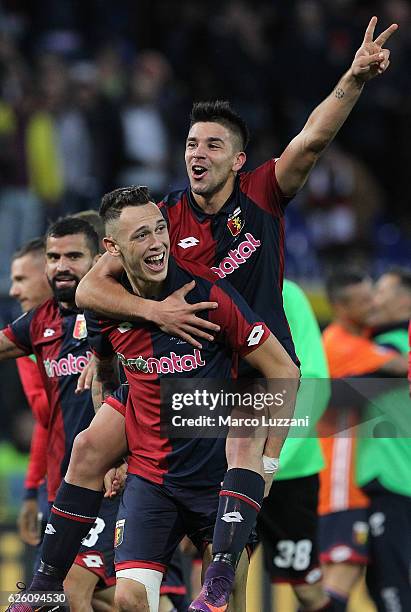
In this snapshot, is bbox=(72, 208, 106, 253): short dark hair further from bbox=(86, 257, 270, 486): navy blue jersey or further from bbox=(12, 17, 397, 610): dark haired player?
bbox=(86, 257, 270, 486): navy blue jersey

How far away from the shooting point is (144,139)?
12.8 metres

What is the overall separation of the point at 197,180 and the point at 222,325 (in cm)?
89

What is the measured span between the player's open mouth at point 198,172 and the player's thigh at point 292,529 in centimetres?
214

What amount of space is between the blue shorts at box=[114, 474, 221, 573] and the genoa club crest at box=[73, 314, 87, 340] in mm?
1021

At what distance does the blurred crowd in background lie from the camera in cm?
1212

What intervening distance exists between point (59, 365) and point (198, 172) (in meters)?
1.26

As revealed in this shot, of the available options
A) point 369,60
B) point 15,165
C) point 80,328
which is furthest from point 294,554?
point 15,165

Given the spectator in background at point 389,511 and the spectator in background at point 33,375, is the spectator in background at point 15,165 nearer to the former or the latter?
the spectator in background at point 33,375

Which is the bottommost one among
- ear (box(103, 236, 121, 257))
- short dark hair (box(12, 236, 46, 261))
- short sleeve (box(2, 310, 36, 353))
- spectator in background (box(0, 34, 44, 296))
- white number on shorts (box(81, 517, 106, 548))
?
white number on shorts (box(81, 517, 106, 548))

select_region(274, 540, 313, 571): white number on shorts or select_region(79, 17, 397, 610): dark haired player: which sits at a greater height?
select_region(79, 17, 397, 610): dark haired player

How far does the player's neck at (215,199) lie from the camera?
601cm

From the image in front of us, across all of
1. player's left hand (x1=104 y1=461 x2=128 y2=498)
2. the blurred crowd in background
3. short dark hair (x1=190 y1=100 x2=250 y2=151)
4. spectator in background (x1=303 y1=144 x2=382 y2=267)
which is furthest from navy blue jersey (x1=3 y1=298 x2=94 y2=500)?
spectator in background (x1=303 y1=144 x2=382 y2=267)

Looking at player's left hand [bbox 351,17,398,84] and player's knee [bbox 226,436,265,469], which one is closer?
player's knee [bbox 226,436,265,469]

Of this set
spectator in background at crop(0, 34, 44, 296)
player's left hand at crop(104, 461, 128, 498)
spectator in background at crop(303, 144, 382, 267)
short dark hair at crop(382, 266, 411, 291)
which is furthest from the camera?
spectator in background at crop(303, 144, 382, 267)
